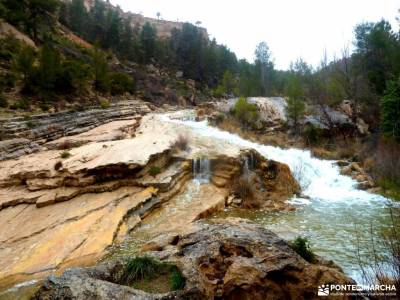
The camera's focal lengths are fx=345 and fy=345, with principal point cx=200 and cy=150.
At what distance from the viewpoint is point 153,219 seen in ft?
33.8

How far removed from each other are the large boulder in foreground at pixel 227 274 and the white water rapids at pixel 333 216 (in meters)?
1.07

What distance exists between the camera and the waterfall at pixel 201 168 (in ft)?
43.1

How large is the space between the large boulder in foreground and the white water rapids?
3.50ft

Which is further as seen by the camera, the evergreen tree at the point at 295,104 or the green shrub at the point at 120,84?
the green shrub at the point at 120,84

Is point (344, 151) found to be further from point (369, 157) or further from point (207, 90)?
point (207, 90)

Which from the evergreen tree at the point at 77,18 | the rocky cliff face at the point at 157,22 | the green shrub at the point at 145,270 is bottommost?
the green shrub at the point at 145,270

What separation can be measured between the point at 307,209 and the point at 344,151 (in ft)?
30.3

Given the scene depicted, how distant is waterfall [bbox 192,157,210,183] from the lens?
13141mm

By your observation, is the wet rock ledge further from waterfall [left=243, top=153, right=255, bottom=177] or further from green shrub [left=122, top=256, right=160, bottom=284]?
green shrub [left=122, top=256, right=160, bottom=284]

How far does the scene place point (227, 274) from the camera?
5.28 metres

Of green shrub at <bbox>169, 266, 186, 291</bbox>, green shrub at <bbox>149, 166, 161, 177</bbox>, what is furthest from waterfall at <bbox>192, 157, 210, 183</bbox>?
green shrub at <bbox>169, 266, 186, 291</bbox>

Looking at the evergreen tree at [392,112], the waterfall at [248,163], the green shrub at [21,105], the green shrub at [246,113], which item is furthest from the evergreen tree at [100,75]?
the evergreen tree at [392,112]

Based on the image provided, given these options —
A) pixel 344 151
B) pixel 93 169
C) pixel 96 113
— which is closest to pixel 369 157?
pixel 344 151

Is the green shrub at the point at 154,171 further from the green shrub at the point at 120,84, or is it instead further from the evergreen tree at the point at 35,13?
the evergreen tree at the point at 35,13
